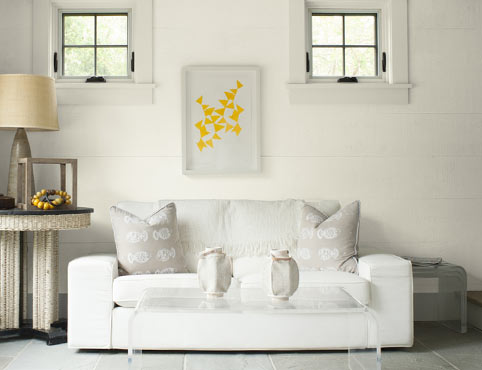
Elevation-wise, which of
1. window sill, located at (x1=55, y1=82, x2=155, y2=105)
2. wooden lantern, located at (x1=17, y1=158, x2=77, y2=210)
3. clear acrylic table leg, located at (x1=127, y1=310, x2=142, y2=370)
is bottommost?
clear acrylic table leg, located at (x1=127, y1=310, x2=142, y2=370)

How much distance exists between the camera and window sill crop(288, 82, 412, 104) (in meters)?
3.95

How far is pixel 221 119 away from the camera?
3934 mm

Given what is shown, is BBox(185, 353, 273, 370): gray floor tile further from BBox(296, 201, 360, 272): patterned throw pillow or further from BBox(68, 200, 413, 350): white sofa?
BBox(296, 201, 360, 272): patterned throw pillow

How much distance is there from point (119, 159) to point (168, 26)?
3.46ft

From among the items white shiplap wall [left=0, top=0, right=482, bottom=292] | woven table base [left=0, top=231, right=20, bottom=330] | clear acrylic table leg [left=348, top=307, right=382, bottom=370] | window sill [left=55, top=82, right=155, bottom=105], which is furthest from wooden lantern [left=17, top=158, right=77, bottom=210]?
clear acrylic table leg [left=348, top=307, right=382, bottom=370]

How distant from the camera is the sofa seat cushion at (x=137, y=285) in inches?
119

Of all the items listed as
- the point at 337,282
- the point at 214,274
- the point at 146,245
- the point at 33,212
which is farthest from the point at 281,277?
the point at 33,212

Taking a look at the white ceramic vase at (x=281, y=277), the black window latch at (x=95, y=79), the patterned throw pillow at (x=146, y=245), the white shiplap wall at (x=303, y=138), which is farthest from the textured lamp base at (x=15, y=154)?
the white ceramic vase at (x=281, y=277)

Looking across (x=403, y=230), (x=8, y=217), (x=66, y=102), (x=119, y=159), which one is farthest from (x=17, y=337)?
(x=403, y=230)

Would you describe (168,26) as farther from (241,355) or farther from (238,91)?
(241,355)

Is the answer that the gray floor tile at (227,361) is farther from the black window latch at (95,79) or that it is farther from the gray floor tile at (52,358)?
the black window latch at (95,79)

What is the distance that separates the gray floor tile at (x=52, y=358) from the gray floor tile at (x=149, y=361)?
0.20 ft

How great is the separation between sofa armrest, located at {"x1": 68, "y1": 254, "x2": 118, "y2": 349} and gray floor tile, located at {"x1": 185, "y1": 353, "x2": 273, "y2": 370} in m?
0.52

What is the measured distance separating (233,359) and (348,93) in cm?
212
